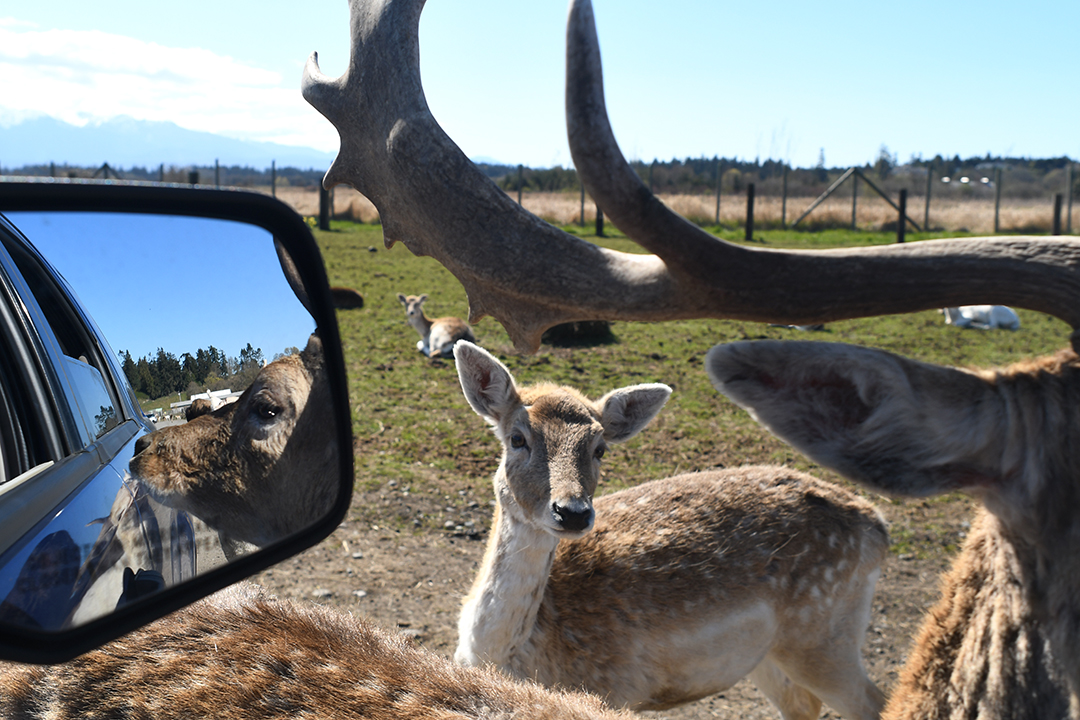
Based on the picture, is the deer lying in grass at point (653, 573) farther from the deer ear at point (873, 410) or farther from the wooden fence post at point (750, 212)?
the wooden fence post at point (750, 212)

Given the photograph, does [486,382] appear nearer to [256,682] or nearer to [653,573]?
[653,573]

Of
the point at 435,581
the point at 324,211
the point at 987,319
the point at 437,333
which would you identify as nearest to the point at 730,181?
the point at 324,211

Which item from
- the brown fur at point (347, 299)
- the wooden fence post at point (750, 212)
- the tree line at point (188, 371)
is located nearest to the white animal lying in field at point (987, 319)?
the brown fur at point (347, 299)

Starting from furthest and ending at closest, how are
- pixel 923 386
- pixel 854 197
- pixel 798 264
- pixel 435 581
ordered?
pixel 854 197
pixel 435 581
pixel 798 264
pixel 923 386

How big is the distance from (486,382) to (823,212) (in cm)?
2492

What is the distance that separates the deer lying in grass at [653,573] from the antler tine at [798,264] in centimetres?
174

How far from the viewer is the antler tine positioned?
62.4 inches

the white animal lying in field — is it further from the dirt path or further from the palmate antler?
the palmate antler

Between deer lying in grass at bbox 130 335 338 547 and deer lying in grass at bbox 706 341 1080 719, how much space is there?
2.95 ft

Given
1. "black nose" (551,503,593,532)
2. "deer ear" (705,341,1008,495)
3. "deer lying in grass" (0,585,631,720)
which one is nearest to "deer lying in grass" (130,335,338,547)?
"deer lying in grass" (0,585,631,720)

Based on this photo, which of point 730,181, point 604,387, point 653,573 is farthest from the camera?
point 730,181

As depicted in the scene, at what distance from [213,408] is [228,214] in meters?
0.69

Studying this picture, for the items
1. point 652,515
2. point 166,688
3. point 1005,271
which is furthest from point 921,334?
point 166,688

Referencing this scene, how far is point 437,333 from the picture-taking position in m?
10.3
